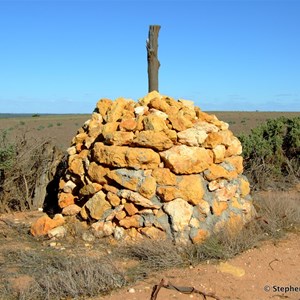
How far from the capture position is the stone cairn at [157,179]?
5285 mm

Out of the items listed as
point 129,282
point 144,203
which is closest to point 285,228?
point 144,203

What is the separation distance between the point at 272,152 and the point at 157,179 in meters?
5.32

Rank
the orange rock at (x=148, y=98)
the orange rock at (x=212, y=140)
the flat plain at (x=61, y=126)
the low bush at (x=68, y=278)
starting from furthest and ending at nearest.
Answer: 1. the flat plain at (x=61, y=126)
2. the orange rock at (x=148, y=98)
3. the orange rock at (x=212, y=140)
4. the low bush at (x=68, y=278)

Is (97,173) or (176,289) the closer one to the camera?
(176,289)

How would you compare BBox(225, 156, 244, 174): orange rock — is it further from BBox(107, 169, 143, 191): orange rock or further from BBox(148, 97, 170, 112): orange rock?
BBox(107, 169, 143, 191): orange rock

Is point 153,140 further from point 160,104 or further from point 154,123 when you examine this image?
point 160,104

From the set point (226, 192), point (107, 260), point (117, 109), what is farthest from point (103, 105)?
point (107, 260)

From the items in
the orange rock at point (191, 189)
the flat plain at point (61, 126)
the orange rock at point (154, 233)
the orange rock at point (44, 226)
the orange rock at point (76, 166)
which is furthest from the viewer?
the flat plain at point (61, 126)

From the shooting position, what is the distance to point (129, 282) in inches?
167

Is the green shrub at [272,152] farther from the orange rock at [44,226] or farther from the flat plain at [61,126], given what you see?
the orange rock at [44,226]

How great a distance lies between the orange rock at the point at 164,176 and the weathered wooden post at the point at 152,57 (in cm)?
305

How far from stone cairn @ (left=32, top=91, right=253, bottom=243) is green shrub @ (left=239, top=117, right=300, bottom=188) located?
3134 mm

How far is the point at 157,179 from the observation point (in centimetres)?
540

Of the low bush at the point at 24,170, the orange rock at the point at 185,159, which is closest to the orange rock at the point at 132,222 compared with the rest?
the orange rock at the point at 185,159
